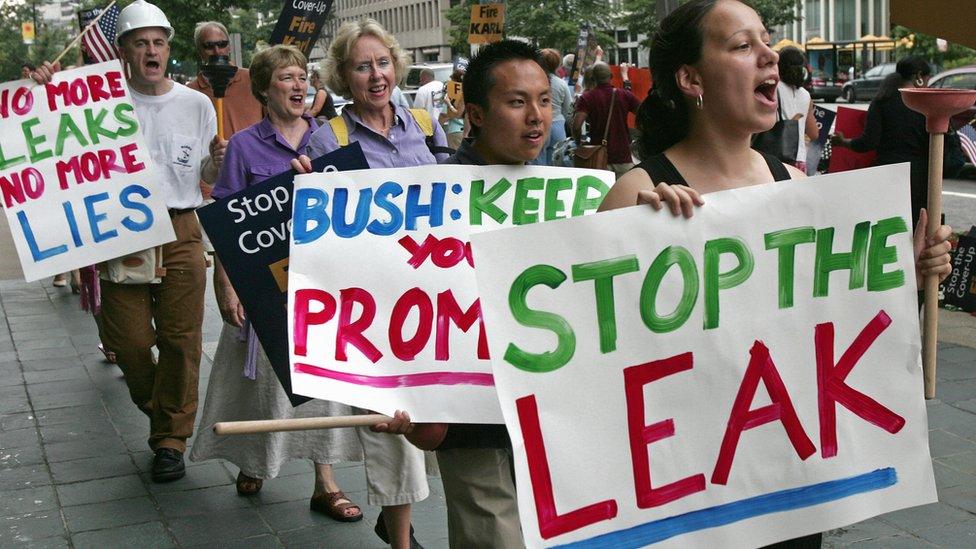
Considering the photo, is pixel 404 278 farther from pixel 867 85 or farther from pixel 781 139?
pixel 867 85

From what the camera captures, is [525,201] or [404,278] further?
[525,201]

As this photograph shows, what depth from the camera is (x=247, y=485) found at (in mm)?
5043

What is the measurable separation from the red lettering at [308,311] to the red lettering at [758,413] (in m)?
1.04

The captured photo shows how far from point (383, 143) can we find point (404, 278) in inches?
48.9

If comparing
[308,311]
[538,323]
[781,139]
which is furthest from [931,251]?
[781,139]

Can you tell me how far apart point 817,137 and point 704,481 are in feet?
28.4

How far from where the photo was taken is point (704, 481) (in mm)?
2459

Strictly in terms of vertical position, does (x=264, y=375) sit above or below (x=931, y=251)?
below

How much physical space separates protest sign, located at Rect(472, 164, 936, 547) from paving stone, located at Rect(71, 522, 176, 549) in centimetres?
265

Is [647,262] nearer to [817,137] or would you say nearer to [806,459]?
[806,459]

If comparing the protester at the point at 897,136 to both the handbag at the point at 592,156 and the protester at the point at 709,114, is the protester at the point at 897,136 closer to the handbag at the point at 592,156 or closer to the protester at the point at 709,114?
the handbag at the point at 592,156

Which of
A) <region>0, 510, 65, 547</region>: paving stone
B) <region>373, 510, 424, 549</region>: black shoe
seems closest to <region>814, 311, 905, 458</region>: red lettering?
<region>373, 510, 424, 549</region>: black shoe

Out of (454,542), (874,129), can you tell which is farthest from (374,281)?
(874,129)

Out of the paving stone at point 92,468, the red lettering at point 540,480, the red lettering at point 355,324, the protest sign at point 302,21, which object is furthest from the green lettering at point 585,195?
the protest sign at point 302,21
